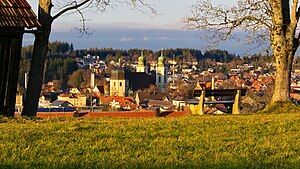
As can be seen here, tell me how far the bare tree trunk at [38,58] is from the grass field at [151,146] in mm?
4977

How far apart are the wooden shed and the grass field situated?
13.9 feet

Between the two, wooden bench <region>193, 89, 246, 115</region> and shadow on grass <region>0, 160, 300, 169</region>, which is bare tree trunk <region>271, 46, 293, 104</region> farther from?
shadow on grass <region>0, 160, 300, 169</region>

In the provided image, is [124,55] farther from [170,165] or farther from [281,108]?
[170,165]

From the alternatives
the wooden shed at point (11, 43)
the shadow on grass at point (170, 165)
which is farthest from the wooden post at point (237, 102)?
the shadow on grass at point (170, 165)

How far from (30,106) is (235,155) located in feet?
29.2

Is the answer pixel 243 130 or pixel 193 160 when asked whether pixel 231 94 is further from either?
pixel 193 160

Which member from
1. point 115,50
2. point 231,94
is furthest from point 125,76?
point 231,94

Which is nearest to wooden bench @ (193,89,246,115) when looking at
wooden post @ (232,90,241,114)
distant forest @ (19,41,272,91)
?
wooden post @ (232,90,241,114)

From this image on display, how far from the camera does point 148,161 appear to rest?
23.3 feet

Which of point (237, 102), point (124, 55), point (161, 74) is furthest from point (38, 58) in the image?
point (124, 55)

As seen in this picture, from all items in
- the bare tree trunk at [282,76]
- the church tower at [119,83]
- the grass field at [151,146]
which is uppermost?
the bare tree trunk at [282,76]

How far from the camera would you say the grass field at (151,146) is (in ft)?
23.1

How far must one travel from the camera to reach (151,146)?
8.23 meters

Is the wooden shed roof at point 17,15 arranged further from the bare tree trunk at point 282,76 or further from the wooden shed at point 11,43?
the bare tree trunk at point 282,76
